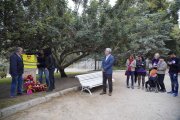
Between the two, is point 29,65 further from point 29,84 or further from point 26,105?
point 26,105

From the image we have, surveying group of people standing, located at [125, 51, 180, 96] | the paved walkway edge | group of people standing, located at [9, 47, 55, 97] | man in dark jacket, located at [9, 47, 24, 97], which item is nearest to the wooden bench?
the paved walkway edge

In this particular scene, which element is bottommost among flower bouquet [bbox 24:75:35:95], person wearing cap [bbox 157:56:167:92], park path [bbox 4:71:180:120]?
park path [bbox 4:71:180:120]

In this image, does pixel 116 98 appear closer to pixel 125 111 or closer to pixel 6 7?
pixel 125 111

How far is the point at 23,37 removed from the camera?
39.9 ft

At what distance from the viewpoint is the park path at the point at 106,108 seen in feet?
25.8

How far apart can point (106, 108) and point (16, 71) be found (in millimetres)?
3586

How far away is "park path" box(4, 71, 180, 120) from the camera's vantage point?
25.8ft

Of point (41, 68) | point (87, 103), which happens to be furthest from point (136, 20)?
point (87, 103)

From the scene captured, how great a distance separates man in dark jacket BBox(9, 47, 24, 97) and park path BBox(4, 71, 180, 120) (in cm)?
150

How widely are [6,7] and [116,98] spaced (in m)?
5.47

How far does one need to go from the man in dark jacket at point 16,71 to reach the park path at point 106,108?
1.50m

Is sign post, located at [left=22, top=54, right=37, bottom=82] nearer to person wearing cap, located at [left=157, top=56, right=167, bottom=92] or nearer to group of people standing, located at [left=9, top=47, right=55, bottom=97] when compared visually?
group of people standing, located at [left=9, top=47, right=55, bottom=97]

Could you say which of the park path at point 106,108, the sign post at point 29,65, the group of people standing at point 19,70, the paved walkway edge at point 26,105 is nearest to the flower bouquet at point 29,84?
the sign post at point 29,65

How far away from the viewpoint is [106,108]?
9062 mm
